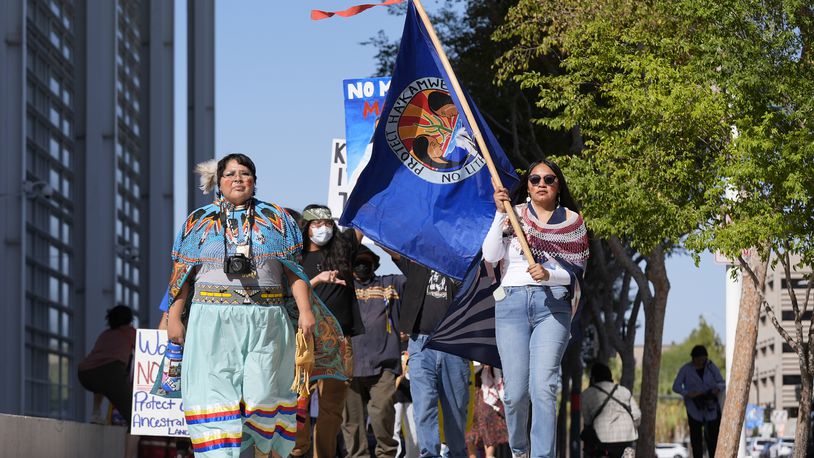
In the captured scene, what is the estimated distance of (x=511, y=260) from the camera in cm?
A: 902

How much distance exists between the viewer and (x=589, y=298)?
33.4m

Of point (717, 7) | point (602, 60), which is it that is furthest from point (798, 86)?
point (602, 60)

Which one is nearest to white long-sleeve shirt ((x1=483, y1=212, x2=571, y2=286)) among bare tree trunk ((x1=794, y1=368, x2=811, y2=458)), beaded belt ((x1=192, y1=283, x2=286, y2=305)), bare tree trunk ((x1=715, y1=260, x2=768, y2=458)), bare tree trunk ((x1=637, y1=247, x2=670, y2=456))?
beaded belt ((x1=192, y1=283, x2=286, y2=305))

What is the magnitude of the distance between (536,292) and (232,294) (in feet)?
6.27

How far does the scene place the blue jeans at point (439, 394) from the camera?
10562mm

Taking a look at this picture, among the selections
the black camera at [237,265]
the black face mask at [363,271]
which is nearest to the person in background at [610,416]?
the black face mask at [363,271]

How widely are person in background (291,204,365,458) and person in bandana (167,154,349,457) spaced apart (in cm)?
306

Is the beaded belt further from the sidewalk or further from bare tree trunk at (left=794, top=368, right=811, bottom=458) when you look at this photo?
bare tree trunk at (left=794, top=368, right=811, bottom=458)

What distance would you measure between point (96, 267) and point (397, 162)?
2497 centimetres

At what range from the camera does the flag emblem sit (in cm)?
1068

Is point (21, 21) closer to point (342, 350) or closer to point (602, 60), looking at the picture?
point (602, 60)

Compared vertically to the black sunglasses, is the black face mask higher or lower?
lower

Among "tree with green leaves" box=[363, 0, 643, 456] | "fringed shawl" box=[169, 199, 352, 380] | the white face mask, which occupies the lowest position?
"fringed shawl" box=[169, 199, 352, 380]

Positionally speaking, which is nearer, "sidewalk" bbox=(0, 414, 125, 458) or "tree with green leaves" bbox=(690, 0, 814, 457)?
"sidewalk" bbox=(0, 414, 125, 458)
